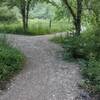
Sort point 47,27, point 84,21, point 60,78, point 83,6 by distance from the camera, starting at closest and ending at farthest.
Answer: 1. point 60,78
2. point 83,6
3. point 84,21
4. point 47,27

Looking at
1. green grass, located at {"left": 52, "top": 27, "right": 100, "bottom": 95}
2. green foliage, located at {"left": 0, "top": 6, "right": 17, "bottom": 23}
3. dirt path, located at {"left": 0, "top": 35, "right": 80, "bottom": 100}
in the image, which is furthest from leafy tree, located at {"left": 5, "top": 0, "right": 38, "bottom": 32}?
dirt path, located at {"left": 0, "top": 35, "right": 80, "bottom": 100}

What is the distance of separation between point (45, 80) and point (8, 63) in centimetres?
130

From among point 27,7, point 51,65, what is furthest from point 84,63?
point 27,7

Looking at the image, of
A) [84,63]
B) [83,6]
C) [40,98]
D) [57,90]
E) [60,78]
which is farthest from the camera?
[83,6]

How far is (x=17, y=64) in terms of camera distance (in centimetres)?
Answer: 932

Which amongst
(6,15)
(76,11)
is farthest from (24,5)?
(76,11)

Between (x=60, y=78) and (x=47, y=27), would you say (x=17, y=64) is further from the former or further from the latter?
(x=47, y=27)

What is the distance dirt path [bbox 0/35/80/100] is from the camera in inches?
300

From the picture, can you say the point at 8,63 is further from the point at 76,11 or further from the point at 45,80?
the point at 76,11

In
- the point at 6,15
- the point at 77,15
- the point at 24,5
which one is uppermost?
the point at 24,5

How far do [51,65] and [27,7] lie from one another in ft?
39.9

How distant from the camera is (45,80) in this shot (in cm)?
862

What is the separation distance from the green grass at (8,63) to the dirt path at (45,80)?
0.21m

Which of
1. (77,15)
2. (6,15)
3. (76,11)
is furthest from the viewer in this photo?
(6,15)
